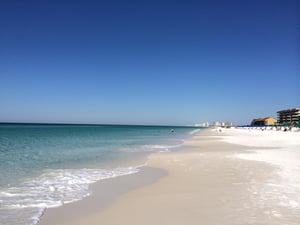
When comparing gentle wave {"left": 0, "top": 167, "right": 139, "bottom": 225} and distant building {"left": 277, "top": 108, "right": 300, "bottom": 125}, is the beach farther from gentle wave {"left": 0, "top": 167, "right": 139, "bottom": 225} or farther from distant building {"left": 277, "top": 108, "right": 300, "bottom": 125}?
distant building {"left": 277, "top": 108, "right": 300, "bottom": 125}

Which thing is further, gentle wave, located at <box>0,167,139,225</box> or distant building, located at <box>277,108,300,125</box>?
distant building, located at <box>277,108,300,125</box>

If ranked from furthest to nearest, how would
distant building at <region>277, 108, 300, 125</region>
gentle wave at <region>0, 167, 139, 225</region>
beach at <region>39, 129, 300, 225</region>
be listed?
distant building at <region>277, 108, 300, 125</region>, gentle wave at <region>0, 167, 139, 225</region>, beach at <region>39, 129, 300, 225</region>

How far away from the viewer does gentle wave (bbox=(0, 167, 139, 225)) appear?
488cm

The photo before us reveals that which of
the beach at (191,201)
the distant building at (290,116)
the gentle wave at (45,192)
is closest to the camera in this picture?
the beach at (191,201)

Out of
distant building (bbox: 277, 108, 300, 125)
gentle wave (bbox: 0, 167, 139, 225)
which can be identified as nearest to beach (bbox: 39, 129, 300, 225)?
gentle wave (bbox: 0, 167, 139, 225)

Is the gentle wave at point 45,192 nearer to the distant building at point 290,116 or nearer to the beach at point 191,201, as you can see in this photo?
the beach at point 191,201

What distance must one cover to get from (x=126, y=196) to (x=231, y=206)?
8.62 feet

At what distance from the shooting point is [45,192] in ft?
21.3

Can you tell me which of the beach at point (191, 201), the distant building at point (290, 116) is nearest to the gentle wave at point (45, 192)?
the beach at point (191, 201)

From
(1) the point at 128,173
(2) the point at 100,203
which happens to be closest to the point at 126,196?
(2) the point at 100,203

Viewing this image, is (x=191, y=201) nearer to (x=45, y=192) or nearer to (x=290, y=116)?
(x=45, y=192)

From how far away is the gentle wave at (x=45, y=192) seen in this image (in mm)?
4877

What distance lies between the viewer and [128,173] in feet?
30.3

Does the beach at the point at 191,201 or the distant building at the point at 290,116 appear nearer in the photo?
the beach at the point at 191,201
